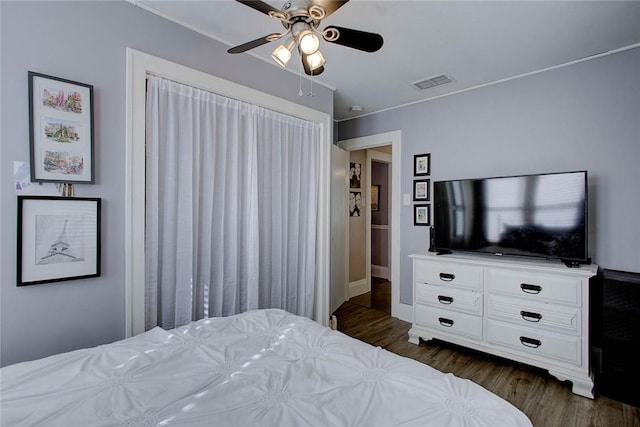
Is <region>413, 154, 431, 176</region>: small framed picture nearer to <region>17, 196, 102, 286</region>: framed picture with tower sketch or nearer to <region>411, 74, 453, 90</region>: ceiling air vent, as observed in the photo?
<region>411, 74, 453, 90</region>: ceiling air vent

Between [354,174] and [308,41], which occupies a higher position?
[308,41]

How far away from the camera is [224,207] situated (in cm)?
236

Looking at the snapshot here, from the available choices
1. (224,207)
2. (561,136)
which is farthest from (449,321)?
(224,207)

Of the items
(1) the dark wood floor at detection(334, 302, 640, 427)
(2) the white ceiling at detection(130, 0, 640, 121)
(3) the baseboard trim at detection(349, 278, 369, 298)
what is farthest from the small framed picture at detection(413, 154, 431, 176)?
(3) the baseboard trim at detection(349, 278, 369, 298)

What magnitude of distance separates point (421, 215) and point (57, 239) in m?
3.22

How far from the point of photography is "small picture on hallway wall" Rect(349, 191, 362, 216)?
4.73m

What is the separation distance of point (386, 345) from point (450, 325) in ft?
2.11

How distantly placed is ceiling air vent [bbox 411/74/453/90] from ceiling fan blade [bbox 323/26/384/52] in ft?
5.35

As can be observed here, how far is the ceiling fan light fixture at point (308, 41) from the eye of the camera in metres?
1.43

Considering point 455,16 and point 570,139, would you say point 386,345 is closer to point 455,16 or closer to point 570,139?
point 570,139

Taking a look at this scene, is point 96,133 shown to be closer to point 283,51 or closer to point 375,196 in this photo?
point 283,51

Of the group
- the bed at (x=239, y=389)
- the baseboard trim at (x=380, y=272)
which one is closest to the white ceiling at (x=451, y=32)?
the bed at (x=239, y=389)

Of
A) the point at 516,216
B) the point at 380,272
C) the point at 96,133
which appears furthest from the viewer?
the point at 380,272

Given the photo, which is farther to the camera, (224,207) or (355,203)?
(355,203)
